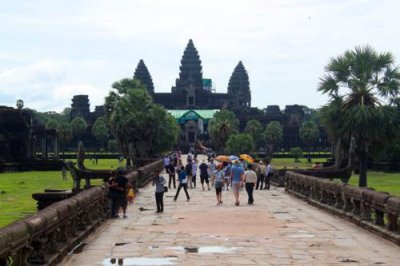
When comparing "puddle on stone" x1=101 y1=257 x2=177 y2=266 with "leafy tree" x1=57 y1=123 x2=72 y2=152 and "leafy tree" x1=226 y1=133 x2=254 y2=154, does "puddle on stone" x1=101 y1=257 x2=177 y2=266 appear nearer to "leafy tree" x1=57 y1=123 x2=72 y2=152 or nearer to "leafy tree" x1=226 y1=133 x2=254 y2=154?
"leafy tree" x1=226 y1=133 x2=254 y2=154

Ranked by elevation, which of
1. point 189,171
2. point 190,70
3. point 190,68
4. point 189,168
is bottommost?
point 189,171

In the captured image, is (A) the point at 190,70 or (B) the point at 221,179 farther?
(A) the point at 190,70

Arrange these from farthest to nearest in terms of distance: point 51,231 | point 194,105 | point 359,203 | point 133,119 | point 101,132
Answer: point 194,105
point 101,132
point 133,119
point 359,203
point 51,231


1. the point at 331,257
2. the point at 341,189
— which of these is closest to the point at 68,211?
the point at 331,257

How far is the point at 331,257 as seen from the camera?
42.5ft

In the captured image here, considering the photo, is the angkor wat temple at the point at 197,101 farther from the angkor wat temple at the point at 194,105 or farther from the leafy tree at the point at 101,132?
the leafy tree at the point at 101,132

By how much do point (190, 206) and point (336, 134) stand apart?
12.9 meters

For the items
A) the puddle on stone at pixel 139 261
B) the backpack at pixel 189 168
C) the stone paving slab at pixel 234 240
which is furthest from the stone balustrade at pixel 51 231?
the backpack at pixel 189 168

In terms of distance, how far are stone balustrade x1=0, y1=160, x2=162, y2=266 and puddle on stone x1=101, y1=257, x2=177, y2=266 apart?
2.71ft

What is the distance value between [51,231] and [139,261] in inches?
59.6

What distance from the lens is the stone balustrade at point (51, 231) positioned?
9844 mm

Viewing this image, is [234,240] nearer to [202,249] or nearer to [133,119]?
[202,249]

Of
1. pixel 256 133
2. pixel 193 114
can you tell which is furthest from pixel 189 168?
pixel 193 114

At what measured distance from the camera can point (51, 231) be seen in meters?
12.6
